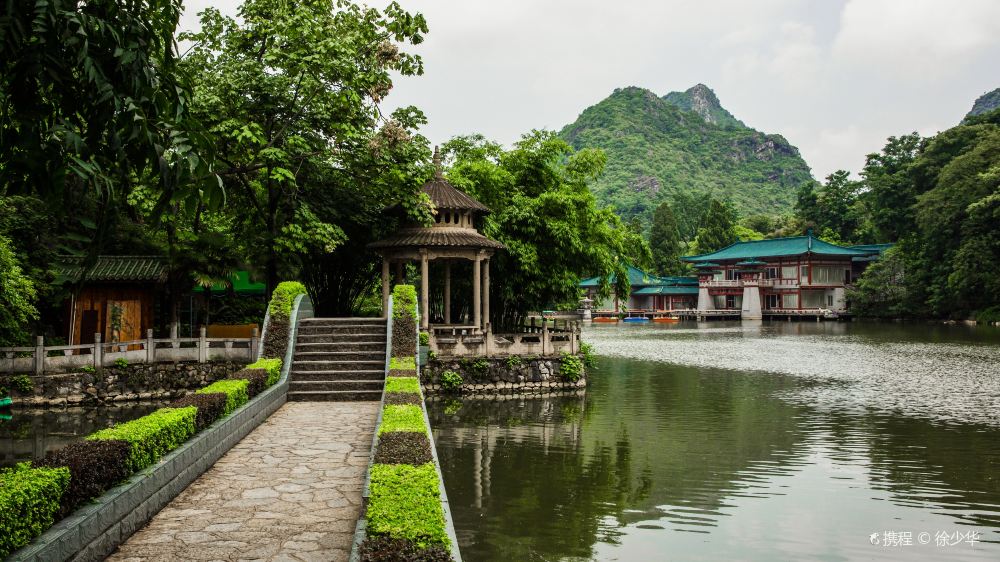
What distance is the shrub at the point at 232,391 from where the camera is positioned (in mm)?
10500

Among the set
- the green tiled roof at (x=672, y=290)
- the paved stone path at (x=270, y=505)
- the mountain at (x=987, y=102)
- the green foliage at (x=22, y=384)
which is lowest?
the paved stone path at (x=270, y=505)

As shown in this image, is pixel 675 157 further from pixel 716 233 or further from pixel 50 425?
pixel 50 425

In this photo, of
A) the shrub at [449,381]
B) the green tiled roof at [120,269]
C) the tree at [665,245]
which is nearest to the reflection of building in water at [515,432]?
the shrub at [449,381]

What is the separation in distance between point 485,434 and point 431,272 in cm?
1349

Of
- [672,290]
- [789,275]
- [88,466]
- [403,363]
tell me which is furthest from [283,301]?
[672,290]

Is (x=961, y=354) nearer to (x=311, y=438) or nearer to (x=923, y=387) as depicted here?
(x=923, y=387)

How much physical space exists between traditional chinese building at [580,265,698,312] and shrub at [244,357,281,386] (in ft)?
212

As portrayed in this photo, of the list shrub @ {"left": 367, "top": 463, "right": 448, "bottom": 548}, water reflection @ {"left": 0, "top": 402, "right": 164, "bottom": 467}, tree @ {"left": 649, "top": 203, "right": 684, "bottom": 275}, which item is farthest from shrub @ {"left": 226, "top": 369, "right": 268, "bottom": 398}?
tree @ {"left": 649, "top": 203, "right": 684, "bottom": 275}

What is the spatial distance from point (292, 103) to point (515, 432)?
415 inches

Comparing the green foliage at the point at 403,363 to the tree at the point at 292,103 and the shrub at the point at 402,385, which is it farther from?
the tree at the point at 292,103

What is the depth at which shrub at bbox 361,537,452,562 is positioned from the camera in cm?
484

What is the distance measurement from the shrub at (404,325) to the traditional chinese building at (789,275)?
Result: 2335 inches

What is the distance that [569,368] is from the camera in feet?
69.8

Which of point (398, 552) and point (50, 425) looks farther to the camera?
point (50, 425)
